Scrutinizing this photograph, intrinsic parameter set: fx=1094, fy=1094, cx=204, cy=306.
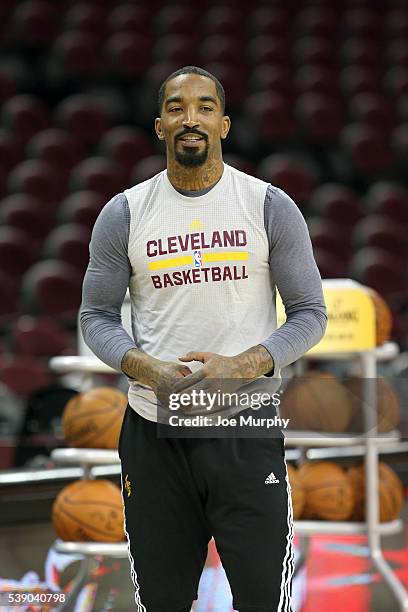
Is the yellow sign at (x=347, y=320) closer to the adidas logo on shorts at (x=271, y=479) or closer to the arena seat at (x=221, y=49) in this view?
the adidas logo on shorts at (x=271, y=479)

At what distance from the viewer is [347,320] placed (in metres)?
3.18

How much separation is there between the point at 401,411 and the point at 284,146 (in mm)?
4859

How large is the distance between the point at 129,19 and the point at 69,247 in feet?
9.81

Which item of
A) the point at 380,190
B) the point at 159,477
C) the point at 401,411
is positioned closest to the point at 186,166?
the point at 159,477

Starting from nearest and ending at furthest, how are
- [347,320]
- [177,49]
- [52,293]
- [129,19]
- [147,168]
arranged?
[347,320] < [52,293] < [147,168] < [177,49] < [129,19]

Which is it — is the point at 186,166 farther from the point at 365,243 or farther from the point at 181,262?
the point at 365,243

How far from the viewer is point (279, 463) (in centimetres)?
184

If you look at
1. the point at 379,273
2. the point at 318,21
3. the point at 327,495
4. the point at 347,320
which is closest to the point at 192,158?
the point at 347,320

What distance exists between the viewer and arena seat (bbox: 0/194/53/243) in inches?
262

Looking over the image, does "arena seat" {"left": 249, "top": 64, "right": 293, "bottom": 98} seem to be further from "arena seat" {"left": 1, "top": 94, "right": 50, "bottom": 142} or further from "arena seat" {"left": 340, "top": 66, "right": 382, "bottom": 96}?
"arena seat" {"left": 1, "top": 94, "right": 50, "bottom": 142}

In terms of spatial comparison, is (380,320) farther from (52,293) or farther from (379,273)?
(379,273)

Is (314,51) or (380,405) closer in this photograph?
(380,405)

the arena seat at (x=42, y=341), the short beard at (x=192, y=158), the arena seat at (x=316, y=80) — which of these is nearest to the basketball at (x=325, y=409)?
the short beard at (x=192, y=158)

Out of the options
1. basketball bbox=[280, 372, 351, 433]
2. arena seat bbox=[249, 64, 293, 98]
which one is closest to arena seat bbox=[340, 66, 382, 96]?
arena seat bbox=[249, 64, 293, 98]
